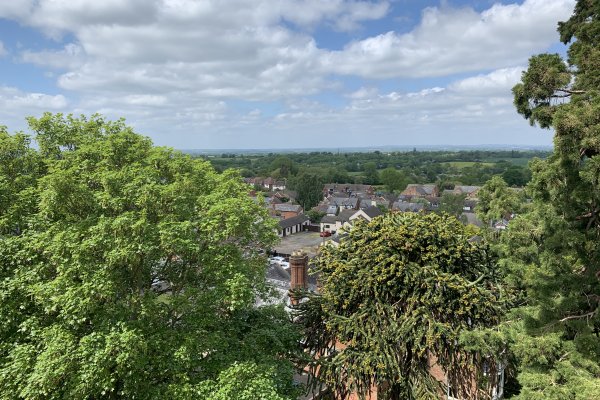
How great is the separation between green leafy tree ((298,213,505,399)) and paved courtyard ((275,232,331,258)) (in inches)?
1566

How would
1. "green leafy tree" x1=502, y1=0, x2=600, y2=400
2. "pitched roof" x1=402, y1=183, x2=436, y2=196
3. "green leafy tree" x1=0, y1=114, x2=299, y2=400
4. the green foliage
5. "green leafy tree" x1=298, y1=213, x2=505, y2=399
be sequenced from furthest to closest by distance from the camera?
"pitched roof" x1=402, y1=183, x2=436, y2=196 < the green foliage < "green leafy tree" x1=298, y1=213, x2=505, y2=399 < "green leafy tree" x1=0, y1=114, x2=299, y2=400 < "green leafy tree" x1=502, y1=0, x2=600, y2=400

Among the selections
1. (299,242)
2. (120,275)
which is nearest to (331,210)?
(299,242)

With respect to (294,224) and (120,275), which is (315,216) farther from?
(120,275)

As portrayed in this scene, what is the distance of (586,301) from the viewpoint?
277 inches

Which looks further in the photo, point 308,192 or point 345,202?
point 308,192

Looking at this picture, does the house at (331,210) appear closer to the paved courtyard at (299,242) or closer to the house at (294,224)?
the house at (294,224)

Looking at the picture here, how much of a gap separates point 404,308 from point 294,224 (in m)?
55.3

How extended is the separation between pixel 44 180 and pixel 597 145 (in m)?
9.67

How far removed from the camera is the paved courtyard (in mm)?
51966

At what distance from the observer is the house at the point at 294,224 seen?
6288 centimetres

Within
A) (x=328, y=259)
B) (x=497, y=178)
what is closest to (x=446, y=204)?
(x=497, y=178)

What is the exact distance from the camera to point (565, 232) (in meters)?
6.50

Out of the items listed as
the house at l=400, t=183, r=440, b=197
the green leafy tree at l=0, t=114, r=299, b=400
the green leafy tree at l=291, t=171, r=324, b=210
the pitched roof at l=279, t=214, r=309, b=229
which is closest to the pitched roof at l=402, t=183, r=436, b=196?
the house at l=400, t=183, r=440, b=197

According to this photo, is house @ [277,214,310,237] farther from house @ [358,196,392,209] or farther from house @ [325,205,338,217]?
house @ [358,196,392,209]
